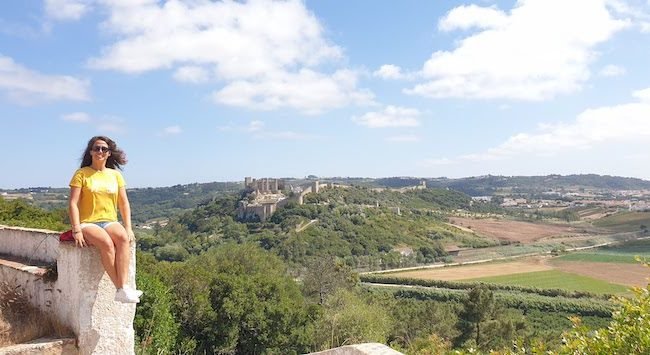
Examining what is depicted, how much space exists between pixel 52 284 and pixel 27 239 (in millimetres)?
2079

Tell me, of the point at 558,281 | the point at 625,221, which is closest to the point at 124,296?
the point at 558,281

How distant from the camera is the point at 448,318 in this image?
35.4m

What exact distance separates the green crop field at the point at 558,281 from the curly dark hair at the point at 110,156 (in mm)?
61199

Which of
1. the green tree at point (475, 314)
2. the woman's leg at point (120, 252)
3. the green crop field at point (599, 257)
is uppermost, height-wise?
the woman's leg at point (120, 252)

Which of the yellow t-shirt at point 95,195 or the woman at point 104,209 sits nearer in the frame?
the woman at point 104,209

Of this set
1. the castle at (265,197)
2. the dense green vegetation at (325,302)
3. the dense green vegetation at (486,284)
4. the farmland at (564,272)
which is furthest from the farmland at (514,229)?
the dense green vegetation at (486,284)

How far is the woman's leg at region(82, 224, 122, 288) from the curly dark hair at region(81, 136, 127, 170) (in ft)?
2.99

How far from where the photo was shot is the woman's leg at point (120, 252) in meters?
5.13

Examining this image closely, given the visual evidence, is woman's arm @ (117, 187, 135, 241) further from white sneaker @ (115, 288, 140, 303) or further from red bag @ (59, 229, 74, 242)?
white sneaker @ (115, 288, 140, 303)

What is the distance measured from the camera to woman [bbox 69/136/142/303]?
5.09 m

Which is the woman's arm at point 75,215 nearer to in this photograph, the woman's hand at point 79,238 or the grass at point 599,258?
the woman's hand at point 79,238

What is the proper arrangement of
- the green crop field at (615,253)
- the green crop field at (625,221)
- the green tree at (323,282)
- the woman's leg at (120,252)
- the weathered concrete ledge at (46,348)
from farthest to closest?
the green crop field at (625,221)
the green crop field at (615,253)
the green tree at (323,282)
the woman's leg at (120,252)
the weathered concrete ledge at (46,348)

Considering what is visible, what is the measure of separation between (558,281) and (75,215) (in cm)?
6714

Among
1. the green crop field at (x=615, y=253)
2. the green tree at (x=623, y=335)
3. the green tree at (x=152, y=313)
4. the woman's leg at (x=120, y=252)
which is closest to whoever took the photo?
the woman's leg at (x=120, y=252)
